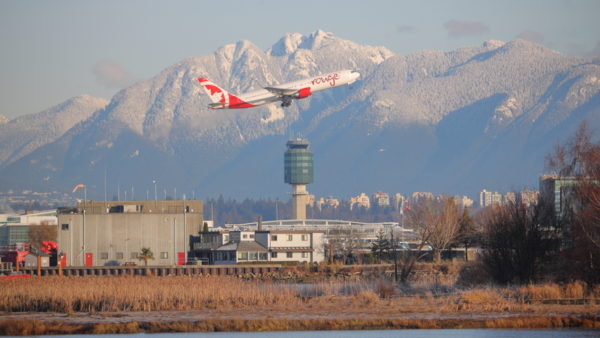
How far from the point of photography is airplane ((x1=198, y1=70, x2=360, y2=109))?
533 feet

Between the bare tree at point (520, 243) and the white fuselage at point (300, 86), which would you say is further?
the white fuselage at point (300, 86)

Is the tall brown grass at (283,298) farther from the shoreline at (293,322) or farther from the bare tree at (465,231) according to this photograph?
the bare tree at (465,231)

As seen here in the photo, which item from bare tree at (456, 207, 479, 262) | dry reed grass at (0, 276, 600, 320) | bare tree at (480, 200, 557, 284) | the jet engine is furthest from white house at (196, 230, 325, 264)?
bare tree at (480, 200, 557, 284)

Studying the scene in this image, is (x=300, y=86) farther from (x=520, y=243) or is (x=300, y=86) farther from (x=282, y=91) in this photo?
(x=520, y=243)

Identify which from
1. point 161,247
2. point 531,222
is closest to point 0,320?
point 531,222

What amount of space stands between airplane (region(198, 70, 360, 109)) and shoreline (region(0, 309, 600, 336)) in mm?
75719

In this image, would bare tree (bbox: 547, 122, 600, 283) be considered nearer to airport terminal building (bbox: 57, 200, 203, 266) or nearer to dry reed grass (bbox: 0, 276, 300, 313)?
dry reed grass (bbox: 0, 276, 300, 313)

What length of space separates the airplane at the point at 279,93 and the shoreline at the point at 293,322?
75.7 m

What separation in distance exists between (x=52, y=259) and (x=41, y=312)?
276ft

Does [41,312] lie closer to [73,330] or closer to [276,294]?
[73,330]

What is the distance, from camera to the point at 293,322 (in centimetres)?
7969

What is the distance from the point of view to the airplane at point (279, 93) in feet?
533

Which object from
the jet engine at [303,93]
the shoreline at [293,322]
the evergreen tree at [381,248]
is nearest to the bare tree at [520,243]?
the shoreline at [293,322]

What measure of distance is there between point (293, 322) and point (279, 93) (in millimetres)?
87575
